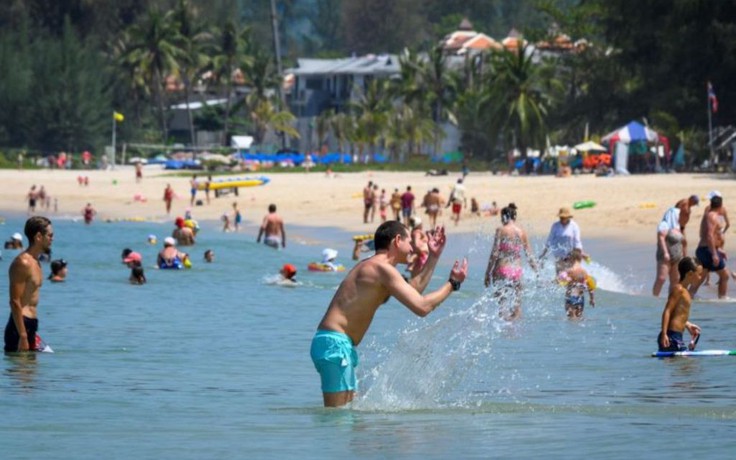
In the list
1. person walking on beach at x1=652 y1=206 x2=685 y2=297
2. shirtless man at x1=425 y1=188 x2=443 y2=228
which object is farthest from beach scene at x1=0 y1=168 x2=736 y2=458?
shirtless man at x1=425 y1=188 x2=443 y2=228

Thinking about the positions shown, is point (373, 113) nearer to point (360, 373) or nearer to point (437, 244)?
point (360, 373)

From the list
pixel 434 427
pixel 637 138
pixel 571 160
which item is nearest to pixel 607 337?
pixel 434 427

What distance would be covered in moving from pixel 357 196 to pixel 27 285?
38546 mm

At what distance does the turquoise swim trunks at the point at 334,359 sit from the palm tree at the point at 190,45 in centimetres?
8597

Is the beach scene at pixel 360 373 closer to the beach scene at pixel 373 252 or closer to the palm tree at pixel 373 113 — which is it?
the beach scene at pixel 373 252

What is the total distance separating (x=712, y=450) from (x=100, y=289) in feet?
58.1

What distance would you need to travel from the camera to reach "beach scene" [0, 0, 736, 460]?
409 inches

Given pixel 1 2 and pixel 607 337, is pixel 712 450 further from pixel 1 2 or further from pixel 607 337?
pixel 1 2

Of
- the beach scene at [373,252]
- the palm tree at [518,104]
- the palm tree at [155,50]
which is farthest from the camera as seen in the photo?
the palm tree at [155,50]

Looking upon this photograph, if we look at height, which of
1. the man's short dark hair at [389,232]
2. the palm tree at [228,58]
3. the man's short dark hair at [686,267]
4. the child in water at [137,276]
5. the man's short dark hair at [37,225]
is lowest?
the child in water at [137,276]

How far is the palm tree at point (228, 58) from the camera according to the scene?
98.8 metres

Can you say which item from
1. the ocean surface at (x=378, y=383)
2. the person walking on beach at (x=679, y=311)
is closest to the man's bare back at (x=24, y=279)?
the ocean surface at (x=378, y=383)

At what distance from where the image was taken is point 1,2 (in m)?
101

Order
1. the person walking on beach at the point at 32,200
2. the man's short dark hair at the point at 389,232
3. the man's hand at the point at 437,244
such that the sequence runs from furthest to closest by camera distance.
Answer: the person walking on beach at the point at 32,200, the man's short dark hair at the point at 389,232, the man's hand at the point at 437,244
